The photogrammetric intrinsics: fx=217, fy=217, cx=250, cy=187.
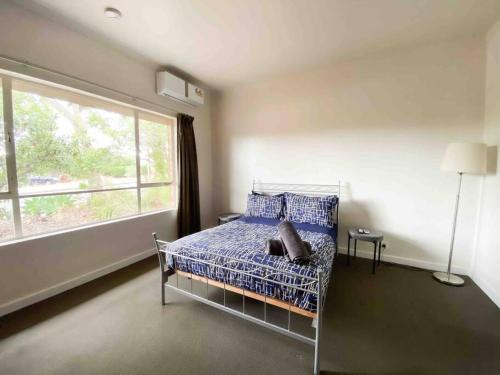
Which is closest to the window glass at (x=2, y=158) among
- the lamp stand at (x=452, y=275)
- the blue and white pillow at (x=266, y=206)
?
the blue and white pillow at (x=266, y=206)

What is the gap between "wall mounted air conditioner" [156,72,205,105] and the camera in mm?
2977

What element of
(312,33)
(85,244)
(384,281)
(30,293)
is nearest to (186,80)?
(312,33)

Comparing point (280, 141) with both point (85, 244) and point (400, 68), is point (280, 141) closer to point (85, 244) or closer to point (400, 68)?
point (400, 68)

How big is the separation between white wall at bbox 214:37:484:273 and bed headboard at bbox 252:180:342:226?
0.10 m

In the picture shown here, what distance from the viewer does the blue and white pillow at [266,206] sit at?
3143 millimetres

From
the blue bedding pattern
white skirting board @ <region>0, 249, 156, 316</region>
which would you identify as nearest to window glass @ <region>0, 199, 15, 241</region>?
white skirting board @ <region>0, 249, 156, 316</region>

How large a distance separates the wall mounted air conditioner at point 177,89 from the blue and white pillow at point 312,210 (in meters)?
2.20

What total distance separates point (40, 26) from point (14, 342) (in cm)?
263

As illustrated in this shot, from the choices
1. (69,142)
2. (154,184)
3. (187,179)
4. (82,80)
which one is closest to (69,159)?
(69,142)

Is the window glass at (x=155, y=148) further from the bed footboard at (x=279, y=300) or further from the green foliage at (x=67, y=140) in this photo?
the bed footboard at (x=279, y=300)

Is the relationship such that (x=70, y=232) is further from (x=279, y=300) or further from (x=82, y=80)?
(x=279, y=300)

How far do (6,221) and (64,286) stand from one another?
2.65 ft

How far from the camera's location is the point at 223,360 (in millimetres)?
1431

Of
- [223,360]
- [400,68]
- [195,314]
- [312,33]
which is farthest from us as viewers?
[400,68]
